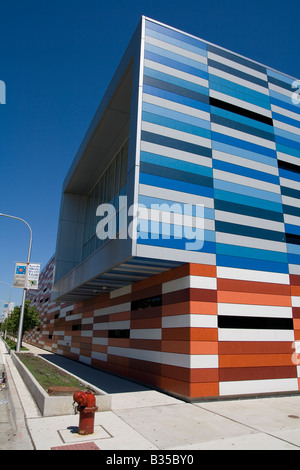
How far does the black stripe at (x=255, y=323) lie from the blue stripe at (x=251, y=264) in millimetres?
1849

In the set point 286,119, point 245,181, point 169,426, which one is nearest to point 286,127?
point 286,119

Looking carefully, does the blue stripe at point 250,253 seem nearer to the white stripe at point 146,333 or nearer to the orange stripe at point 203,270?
the orange stripe at point 203,270

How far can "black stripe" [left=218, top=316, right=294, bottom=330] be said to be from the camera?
37.3 ft

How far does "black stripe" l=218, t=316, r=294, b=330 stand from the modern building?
42 millimetres

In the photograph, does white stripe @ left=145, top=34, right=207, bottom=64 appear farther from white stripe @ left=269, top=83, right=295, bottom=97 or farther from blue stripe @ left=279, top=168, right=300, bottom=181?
blue stripe @ left=279, top=168, right=300, bottom=181

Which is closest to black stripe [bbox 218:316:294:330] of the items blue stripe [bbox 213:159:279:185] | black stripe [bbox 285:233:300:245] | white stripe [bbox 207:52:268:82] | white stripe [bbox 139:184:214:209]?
black stripe [bbox 285:233:300:245]

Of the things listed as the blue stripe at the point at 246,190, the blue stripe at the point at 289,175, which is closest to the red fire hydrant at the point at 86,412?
the blue stripe at the point at 246,190

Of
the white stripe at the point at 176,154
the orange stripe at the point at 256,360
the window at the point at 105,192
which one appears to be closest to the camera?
the orange stripe at the point at 256,360

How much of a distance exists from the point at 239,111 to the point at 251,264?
687 centimetres

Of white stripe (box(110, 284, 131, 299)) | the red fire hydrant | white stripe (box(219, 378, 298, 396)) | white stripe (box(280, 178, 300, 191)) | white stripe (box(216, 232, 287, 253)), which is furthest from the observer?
white stripe (box(110, 284, 131, 299))

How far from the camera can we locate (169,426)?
765cm

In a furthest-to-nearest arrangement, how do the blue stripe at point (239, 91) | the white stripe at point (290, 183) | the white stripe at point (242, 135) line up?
the white stripe at point (290, 183), the blue stripe at point (239, 91), the white stripe at point (242, 135)

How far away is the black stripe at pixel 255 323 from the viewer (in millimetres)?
11367
